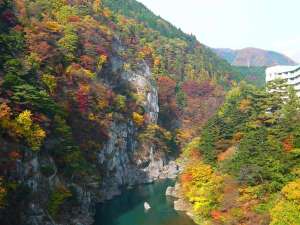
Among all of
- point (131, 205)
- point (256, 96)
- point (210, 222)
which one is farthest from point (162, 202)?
point (256, 96)

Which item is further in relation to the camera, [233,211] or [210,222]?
[210,222]

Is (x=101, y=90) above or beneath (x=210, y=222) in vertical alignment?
above

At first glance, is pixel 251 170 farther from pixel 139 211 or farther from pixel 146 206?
pixel 146 206

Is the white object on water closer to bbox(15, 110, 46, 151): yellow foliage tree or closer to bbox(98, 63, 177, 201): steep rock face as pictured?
bbox(98, 63, 177, 201): steep rock face

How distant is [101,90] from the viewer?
80.2 metres

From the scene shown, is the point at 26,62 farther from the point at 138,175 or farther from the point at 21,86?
the point at 138,175

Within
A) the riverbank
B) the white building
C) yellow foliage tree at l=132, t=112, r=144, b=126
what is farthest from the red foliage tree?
the white building

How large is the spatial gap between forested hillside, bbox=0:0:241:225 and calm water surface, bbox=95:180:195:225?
2602mm

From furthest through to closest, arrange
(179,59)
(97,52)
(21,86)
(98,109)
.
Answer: (179,59), (97,52), (98,109), (21,86)

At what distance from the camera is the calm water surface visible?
2238 inches

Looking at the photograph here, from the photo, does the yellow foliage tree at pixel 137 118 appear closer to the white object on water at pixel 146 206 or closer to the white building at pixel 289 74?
the white building at pixel 289 74

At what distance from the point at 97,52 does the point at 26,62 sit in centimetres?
3544

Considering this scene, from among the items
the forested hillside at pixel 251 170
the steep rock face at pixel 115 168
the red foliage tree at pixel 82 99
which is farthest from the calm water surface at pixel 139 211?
the red foliage tree at pixel 82 99

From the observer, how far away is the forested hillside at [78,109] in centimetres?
4462
